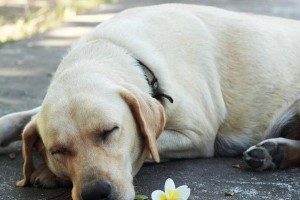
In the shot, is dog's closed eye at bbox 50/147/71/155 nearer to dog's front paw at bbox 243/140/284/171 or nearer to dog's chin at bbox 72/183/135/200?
dog's chin at bbox 72/183/135/200

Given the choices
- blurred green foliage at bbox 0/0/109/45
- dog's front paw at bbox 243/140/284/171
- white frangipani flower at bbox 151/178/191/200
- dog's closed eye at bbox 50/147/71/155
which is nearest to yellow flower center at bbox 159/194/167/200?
white frangipani flower at bbox 151/178/191/200

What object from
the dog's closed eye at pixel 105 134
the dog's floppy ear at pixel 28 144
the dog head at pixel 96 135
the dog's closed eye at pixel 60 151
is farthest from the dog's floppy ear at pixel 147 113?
the dog's floppy ear at pixel 28 144

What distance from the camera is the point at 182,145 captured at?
3.90 m

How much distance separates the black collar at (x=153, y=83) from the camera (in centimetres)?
371

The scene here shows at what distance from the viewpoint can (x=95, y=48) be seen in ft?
12.4

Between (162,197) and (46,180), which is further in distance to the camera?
(46,180)

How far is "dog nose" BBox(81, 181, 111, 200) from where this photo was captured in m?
2.95

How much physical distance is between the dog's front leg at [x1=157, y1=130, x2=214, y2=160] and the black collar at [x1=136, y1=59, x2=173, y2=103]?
0.25 metres

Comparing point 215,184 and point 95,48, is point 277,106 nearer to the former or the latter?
point 215,184

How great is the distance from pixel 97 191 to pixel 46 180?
2.36ft

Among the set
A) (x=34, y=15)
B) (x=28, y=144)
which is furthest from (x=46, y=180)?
(x=34, y=15)

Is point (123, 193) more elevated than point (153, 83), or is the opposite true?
point (153, 83)

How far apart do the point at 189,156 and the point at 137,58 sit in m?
0.66

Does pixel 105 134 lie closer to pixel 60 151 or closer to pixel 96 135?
pixel 96 135
